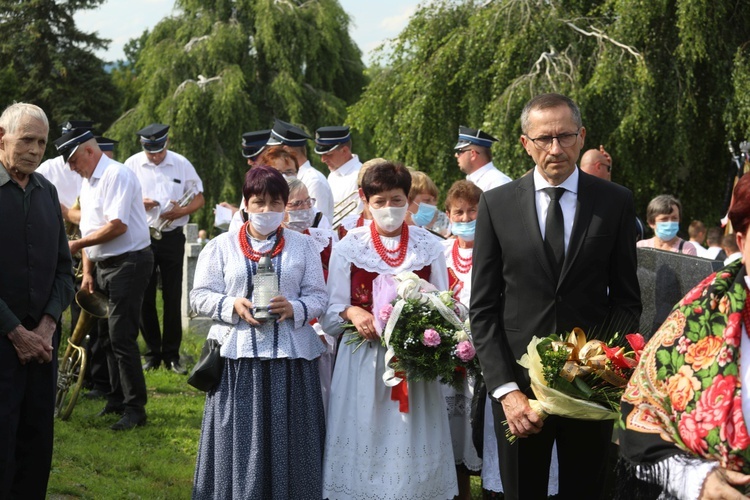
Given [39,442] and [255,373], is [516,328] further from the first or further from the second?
[39,442]

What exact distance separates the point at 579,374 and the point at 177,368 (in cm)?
702

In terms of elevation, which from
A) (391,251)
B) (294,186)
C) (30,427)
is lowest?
(30,427)

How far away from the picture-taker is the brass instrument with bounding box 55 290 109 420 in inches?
305

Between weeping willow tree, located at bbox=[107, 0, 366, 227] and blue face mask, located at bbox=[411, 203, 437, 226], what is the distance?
16.5 meters

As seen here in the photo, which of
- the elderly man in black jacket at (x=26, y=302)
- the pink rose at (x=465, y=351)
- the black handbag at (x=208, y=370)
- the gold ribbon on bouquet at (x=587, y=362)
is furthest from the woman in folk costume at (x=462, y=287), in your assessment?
the elderly man in black jacket at (x=26, y=302)

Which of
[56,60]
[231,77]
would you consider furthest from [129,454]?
[56,60]

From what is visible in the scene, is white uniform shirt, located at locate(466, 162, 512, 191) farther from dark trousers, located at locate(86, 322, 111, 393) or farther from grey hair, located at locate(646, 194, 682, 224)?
dark trousers, located at locate(86, 322, 111, 393)

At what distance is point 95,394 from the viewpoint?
8789mm

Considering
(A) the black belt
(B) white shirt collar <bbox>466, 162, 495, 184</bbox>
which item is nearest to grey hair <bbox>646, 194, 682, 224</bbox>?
(B) white shirt collar <bbox>466, 162, 495, 184</bbox>

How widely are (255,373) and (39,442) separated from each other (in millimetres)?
1186

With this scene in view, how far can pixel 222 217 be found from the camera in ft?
27.6

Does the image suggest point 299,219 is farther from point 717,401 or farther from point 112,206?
point 717,401

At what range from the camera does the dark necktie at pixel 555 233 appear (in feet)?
12.8

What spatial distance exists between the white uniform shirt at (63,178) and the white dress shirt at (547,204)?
21.7ft
